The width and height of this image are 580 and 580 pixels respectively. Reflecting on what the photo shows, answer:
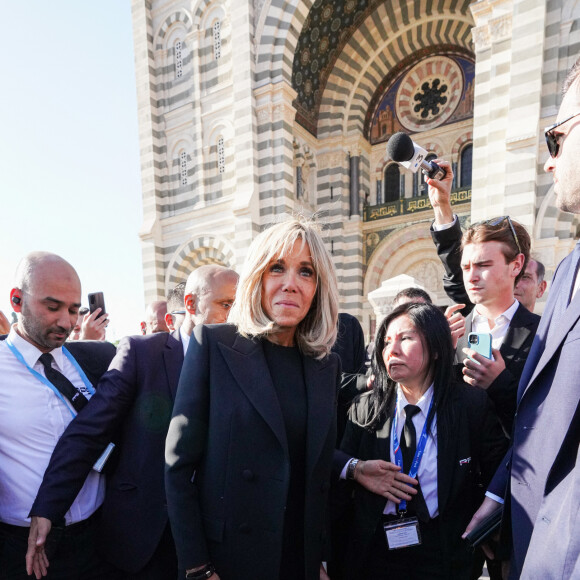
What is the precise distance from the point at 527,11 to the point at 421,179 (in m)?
5.66

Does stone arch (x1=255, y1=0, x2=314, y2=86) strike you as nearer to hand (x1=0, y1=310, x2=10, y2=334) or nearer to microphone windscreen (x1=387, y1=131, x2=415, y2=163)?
microphone windscreen (x1=387, y1=131, x2=415, y2=163)

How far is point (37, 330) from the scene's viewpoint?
182 cm

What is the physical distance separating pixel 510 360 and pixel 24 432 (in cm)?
265

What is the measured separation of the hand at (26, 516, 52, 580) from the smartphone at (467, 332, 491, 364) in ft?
7.25

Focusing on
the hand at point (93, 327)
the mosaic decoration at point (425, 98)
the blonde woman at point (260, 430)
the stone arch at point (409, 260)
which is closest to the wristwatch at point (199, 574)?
the blonde woman at point (260, 430)

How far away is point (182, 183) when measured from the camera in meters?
11.7

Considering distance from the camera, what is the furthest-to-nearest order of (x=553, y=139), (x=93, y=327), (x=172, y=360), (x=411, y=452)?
(x=93, y=327) < (x=172, y=360) < (x=411, y=452) < (x=553, y=139)

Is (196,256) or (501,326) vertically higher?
(196,256)

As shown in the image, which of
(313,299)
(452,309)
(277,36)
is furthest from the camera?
(277,36)

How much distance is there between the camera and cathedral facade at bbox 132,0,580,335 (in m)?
→ 9.82

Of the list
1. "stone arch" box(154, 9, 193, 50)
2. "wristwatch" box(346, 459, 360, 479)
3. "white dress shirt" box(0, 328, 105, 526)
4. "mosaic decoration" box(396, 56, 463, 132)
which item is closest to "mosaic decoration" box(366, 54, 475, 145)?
"mosaic decoration" box(396, 56, 463, 132)

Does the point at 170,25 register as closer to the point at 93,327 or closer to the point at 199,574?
the point at 93,327

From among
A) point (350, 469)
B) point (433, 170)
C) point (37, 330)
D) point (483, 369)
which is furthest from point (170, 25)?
point (350, 469)

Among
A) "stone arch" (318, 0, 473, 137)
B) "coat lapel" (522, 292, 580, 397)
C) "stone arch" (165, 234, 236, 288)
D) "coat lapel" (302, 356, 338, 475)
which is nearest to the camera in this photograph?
"coat lapel" (522, 292, 580, 397)
